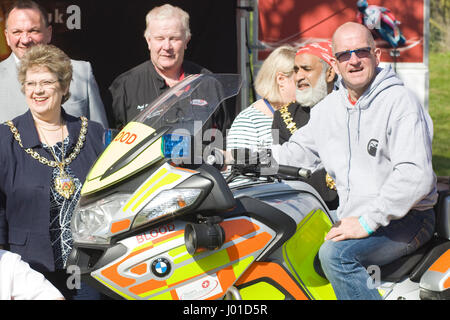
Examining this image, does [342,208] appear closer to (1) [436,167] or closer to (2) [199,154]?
(2) [199,154]

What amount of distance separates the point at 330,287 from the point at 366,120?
765 millimetres

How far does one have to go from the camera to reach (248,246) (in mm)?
2756

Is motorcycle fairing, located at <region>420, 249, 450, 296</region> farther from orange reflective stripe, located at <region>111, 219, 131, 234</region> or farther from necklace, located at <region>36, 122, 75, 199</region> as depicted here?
necklace, located at <region>36, 122, 75, 199</region>

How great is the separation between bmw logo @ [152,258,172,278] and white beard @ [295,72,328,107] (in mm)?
1885

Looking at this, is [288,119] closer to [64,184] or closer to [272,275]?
[64,184]

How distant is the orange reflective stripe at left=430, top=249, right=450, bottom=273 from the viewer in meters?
3.05

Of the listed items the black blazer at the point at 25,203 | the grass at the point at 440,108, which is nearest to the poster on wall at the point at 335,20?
the grass at the point at 440,108

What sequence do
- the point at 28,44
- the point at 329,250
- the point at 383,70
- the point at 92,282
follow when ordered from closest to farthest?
the point at 92,282, the point at 329,250, the point at 383,70, the point at 28,44

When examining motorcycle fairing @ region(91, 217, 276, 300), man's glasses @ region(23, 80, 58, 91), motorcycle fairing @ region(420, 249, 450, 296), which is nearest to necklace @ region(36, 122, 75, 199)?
man's glasses @ region(23, 80, 58, 91)

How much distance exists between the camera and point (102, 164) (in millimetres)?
2693

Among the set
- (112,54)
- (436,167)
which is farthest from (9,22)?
(436,167)

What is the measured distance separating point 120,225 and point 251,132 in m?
1.94

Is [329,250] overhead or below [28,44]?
below

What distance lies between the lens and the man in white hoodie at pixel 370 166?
288 centimetres
